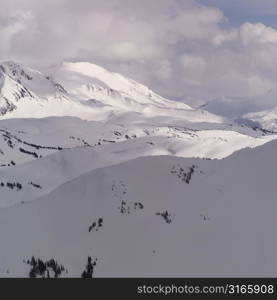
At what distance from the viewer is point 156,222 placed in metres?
133

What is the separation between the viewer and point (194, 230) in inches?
4934

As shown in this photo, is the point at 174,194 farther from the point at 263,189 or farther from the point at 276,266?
the point at 276,266

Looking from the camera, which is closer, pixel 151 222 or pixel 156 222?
pixel 156 222

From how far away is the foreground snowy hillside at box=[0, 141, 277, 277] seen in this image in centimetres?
11512

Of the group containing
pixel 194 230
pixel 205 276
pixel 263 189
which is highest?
pixel 263 189

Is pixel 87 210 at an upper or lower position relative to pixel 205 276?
upper

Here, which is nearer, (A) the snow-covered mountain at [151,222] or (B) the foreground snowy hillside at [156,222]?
(B) the foreground snowy hillside at [156,222]

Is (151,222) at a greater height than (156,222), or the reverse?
(151,222)

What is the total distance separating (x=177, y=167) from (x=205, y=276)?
52.7 m

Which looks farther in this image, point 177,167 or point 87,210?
point 177,167

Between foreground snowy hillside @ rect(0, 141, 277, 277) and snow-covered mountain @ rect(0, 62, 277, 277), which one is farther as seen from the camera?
snow-covered mountain @ rect(0, 62, 277, 277)

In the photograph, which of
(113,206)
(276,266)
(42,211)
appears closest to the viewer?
(276,266)

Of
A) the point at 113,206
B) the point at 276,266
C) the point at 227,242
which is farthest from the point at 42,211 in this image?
the point at 276,266

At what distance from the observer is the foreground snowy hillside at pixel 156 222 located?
115125 millimetres
